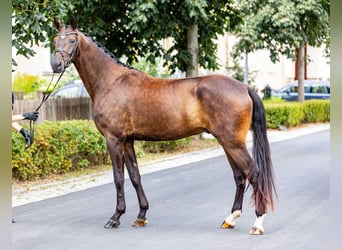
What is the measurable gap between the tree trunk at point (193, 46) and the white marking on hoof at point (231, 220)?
10.1m

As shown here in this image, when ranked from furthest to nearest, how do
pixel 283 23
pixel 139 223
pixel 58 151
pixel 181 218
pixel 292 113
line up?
pixel 292 113, pixel 283 23, pixel 58 151, pixel 181 218, pixel 139 223

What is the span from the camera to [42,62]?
1248 inches

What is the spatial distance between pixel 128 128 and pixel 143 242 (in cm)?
143

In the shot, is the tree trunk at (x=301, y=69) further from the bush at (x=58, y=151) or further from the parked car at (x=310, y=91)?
the bush at (x=58, y=151)

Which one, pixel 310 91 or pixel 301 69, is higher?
pixel 301 69

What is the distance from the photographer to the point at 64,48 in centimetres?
640

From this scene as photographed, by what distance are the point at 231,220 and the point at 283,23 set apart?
55.4 ft

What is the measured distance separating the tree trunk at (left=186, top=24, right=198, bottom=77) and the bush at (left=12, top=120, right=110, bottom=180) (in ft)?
15.2

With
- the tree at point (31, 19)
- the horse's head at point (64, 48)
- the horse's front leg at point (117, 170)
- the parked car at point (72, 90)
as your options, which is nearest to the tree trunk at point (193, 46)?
the tree at point (31, 19)

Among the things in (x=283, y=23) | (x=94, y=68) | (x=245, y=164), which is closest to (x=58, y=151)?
(x=94, y=68)

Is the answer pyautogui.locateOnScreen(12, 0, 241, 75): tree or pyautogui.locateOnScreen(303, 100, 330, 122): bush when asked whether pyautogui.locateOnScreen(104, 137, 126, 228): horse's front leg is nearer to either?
pyautogui.locateOnScreen(12, 0, 241, 75): tree

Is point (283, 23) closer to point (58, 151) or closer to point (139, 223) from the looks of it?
point (58, 151)

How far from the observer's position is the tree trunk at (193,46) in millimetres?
16047

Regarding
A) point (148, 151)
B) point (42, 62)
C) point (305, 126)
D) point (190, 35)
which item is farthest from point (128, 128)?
point (42, 62)
